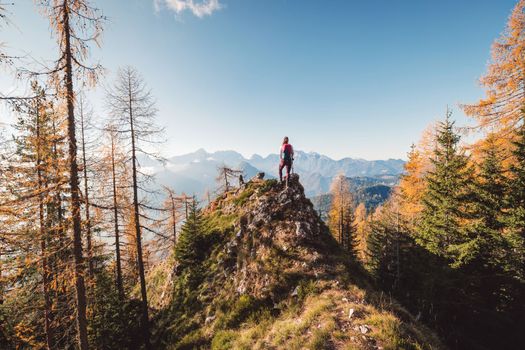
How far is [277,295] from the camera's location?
31.4 ft

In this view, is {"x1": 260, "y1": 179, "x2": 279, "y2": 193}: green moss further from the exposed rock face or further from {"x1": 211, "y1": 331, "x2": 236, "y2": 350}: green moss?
{"x1": 211, "y1": 331, "x2": 236, "y2": 350}: green moss

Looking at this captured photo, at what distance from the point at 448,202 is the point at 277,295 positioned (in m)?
15.1

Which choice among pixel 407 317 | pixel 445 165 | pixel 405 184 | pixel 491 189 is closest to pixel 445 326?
pixel 491 189

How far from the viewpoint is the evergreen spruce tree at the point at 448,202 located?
1644 centimetres

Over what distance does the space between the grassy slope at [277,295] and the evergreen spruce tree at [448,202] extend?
35.4 feet

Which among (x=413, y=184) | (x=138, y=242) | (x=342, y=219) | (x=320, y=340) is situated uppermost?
(x=413, y=184)

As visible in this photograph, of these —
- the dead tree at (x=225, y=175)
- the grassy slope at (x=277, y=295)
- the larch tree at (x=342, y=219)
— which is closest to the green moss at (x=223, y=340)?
the grassy slope at (x=277, y=295)

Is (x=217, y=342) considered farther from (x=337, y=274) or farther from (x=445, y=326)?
(x=445, y=326)

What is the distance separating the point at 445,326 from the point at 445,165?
36.9ft

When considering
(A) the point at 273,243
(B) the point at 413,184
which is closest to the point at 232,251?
(A) the point at 273,243

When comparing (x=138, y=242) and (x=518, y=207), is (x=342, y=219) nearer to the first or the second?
(x=518, y=207)

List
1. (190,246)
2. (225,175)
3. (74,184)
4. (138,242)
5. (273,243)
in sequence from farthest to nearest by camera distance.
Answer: (225,175), (190,246), (138,242), (273,243), (74,184)

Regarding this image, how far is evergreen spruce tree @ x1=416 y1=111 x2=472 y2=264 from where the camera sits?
53.9 ft

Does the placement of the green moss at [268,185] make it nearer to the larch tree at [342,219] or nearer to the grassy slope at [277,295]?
the grassy slope at [277,295]
